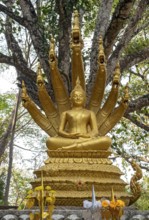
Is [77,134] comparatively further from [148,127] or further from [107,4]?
[148,127]

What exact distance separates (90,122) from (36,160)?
36.1 feet

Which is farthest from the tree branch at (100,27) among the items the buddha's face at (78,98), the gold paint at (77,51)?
the buddha's face at (78,98)

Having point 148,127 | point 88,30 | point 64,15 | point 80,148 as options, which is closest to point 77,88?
point 80,148

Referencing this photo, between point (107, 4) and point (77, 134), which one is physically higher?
point (107, 4)

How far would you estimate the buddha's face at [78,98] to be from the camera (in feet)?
21.7

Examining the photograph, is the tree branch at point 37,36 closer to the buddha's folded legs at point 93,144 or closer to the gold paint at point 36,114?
the gold paint at point 36,114

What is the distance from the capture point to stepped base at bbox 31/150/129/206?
5703mm

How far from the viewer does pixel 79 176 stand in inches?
230

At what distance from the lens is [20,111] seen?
1745 centimetres

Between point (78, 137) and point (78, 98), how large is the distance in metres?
0.58

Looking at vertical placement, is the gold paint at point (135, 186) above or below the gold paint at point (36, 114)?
below

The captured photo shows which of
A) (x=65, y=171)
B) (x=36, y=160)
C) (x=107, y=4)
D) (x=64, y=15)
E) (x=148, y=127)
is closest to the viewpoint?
(x=65, y=171)

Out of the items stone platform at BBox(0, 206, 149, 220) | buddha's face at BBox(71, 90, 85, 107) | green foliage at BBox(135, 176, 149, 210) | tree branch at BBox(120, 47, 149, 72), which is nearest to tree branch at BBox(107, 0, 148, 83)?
tree branch at BBox(120, 47, 149, 72)

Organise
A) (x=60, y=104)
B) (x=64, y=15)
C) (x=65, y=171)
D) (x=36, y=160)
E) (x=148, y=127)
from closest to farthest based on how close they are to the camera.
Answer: (x=65, y=171) → (x=60, y=104) → (x=64, y=15) → (x=148, y=127) → (x=36, y=160)
